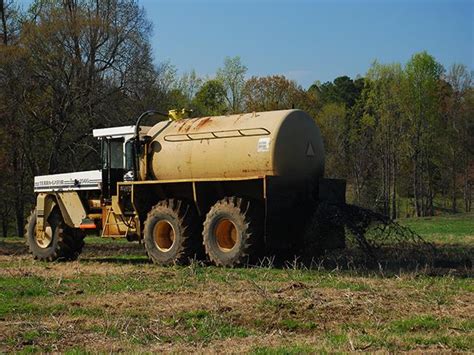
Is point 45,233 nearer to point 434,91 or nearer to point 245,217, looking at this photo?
point 245,217

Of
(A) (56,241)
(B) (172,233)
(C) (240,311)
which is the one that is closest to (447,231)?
(B) (172,233)

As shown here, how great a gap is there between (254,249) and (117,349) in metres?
7.51

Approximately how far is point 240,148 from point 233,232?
173 cm

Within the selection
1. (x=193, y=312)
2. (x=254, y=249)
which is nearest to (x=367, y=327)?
(x=193, y=312)

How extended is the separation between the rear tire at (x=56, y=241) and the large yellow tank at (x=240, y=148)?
10.2 ft

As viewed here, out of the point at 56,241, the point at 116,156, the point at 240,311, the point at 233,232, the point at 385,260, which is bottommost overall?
the point at 385,260

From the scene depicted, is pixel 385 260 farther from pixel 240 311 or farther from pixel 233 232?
pixel 240 311

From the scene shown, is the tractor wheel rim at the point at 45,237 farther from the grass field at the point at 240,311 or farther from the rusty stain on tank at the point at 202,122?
the rusty stain on tank at the point at 202,122

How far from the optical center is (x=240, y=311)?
29.2 ft

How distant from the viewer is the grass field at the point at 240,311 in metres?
7.34

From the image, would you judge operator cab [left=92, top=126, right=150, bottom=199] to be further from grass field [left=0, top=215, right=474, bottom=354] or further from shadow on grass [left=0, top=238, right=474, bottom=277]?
grass field [left=0, top=215, right=474, bottom=354]

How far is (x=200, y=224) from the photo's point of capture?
1597cm

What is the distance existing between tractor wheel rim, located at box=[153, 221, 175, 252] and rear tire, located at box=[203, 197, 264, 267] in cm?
132

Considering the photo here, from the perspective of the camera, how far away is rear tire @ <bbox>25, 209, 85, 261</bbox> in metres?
18.1
